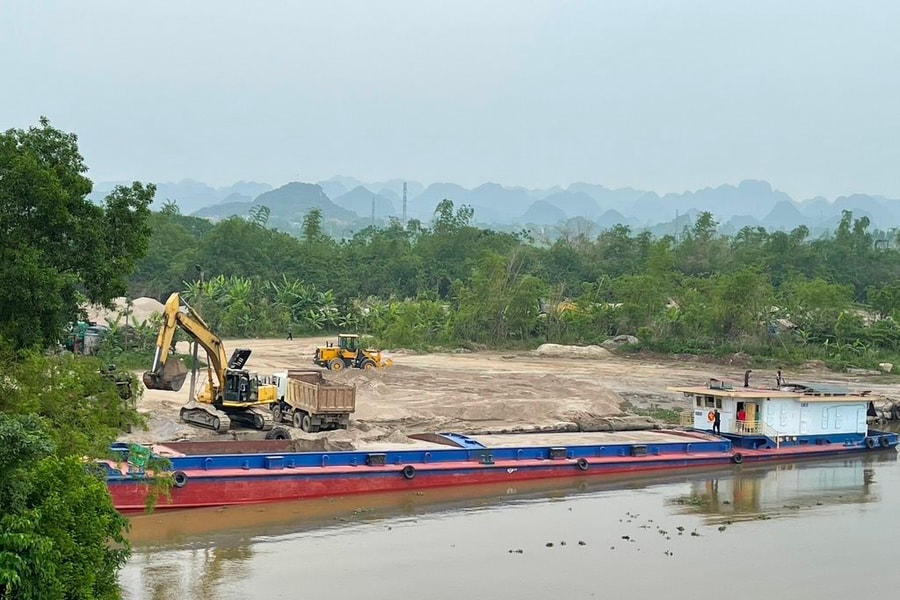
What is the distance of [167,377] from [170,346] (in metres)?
0.81

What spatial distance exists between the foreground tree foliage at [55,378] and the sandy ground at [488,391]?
3.76 metres

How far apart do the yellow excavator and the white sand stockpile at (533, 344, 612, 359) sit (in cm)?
2727

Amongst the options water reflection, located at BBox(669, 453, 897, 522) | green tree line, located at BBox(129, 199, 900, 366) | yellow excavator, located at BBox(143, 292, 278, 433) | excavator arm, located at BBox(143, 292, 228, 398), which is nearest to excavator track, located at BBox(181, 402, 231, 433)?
yellow excavator, located at BBox(143, 292, 278, 433)

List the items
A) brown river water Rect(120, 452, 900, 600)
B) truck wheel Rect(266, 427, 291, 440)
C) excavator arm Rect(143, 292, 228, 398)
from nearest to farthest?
brown river water Rect(120, 452, 900, 600), excavator arm Rect(143, 292, 228, 398), truck wheel Rect(266, 427, 291, 440)

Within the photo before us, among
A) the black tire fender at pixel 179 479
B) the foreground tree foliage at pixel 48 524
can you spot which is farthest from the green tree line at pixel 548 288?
the foreground tree foliage at pixel 48 524

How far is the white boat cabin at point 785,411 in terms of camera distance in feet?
100

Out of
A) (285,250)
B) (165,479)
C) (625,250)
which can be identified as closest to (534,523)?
(165,479)

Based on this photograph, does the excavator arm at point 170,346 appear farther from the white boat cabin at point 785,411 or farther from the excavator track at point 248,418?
the white boat cabin at point 785,411

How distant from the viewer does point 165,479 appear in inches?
669

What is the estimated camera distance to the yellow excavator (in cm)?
2627

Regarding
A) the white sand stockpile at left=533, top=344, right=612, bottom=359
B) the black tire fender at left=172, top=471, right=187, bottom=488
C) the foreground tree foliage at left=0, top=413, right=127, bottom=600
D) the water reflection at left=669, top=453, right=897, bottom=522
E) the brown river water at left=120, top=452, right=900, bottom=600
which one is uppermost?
the white sand stockpile at left=533, top=344, right=612, bottom=359

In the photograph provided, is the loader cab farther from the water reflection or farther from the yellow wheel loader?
the water reflection

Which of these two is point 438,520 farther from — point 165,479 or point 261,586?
point 165,479

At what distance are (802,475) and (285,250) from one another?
5319 cm
